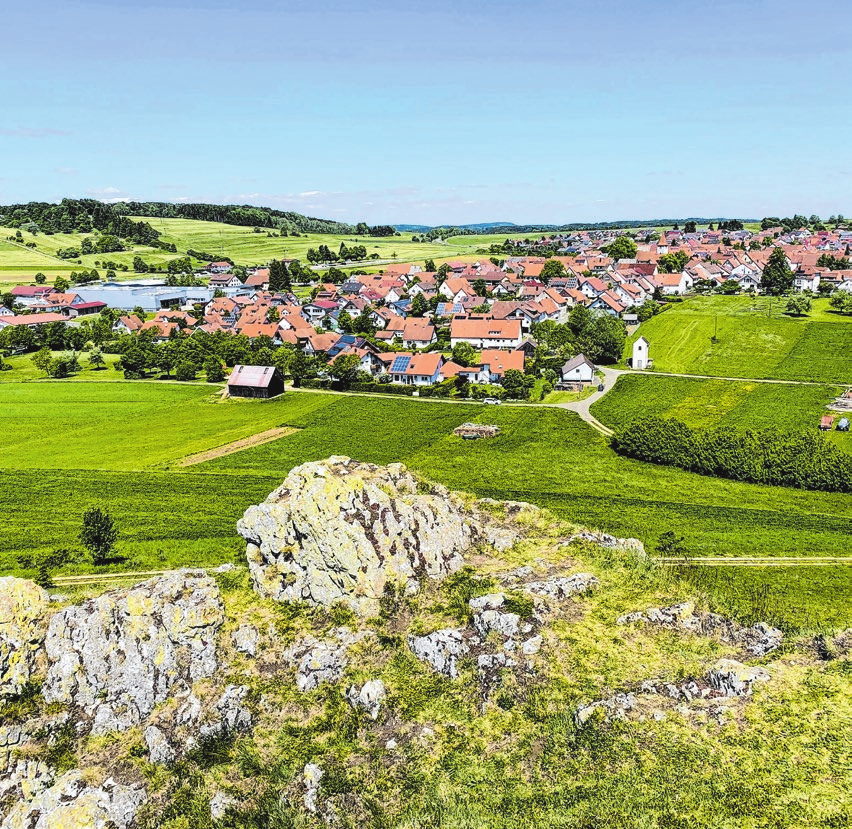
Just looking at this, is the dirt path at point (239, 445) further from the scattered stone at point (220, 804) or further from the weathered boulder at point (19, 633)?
the scattered stone at point (220, 804)

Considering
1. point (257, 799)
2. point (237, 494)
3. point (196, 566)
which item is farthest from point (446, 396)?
point (257, 799)

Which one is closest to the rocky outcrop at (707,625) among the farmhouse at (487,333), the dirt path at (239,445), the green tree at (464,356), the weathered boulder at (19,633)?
the weathered boulder at (19,633)

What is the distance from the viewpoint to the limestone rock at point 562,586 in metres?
31.7

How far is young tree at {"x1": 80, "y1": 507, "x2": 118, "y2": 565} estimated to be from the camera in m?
40.8

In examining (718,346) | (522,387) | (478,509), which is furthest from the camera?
(718,346)

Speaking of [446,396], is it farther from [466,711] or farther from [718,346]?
[466,711]

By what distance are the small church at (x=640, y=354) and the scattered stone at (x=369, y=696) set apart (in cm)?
8108

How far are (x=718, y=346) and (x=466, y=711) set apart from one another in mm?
93843

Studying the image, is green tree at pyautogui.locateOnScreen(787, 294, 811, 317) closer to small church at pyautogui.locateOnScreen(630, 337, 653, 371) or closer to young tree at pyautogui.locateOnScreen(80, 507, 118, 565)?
small church at pyautogui.locateOnScreen(630, 337, 653, 371)

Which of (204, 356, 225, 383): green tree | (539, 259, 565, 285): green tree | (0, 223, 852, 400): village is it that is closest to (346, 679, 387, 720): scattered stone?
(0, 223, 852, 400): village

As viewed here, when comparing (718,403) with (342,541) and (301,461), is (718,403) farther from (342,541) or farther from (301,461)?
(342,541)

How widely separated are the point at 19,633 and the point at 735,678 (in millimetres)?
27888

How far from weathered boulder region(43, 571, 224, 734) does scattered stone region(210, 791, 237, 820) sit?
16.7 ft

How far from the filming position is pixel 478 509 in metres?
43.3
